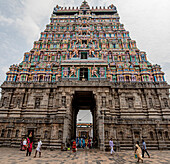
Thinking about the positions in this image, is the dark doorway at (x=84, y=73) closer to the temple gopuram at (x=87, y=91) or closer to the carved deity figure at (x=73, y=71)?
the temple gopuram at (x=87, y=91)

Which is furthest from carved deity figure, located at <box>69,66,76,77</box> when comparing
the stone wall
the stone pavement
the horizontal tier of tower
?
the stone pavement

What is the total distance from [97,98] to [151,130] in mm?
10613

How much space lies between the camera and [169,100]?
26.9 metres

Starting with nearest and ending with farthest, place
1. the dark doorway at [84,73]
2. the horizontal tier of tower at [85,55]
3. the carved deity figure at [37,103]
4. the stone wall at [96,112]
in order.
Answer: the stone wall at [96,112] → the carved deity figure at [37,103] → the dark doorway at [84,73] → the horizontal tier of tower at [85,55]

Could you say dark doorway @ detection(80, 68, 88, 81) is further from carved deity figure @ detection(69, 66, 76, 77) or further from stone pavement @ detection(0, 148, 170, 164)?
stone pavement @ detection(0, 148, 170, 164)

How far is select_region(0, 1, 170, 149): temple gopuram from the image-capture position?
2300 centimetres

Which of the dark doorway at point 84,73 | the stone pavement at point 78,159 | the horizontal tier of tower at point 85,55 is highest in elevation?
the horizontal tier of tower at point 85,55

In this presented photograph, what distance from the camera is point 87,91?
88.0 feet

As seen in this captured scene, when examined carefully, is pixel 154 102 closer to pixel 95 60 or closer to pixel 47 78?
pixel 95 60

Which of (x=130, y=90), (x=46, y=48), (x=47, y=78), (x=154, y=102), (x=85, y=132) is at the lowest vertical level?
(x=85, y=132)

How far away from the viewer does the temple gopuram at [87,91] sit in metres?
23.0

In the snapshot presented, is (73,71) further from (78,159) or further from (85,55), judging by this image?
(78,159)

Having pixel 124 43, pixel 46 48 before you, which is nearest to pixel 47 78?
pixel 46 48

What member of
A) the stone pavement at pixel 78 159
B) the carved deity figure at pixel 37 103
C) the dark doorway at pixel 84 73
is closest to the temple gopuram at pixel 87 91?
the dark doorway at pixel 84 73
